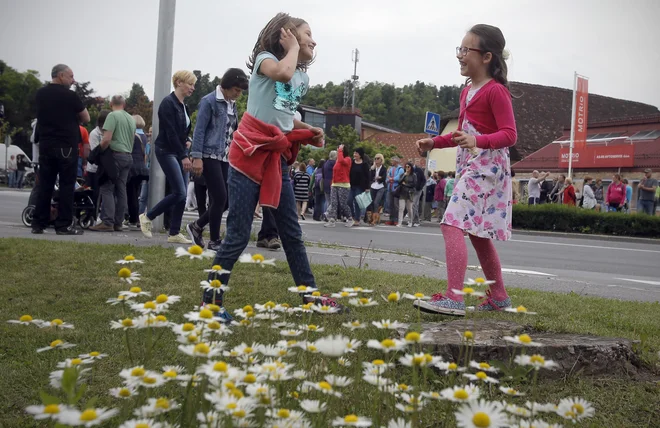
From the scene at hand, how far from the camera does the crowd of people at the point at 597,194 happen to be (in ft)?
80.6

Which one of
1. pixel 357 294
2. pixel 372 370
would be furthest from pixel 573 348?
pixel 372 370

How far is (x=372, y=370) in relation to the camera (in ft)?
6.75

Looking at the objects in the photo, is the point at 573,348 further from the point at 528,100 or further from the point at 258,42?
the point at 528,100

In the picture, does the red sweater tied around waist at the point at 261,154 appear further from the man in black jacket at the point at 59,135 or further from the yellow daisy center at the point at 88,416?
the man in black jacket at the point at 59,135

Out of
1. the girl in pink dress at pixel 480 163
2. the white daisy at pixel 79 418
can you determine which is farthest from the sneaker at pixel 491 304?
the white daisy at pixel 79 418

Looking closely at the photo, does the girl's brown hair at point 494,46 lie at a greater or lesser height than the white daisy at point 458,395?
greater

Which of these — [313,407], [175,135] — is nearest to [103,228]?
[175,135]

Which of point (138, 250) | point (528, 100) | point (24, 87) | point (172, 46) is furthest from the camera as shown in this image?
point (24, 87)

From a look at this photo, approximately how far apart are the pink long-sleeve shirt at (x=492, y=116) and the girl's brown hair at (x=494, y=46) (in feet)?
0.20

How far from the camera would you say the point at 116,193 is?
1040 centimetres

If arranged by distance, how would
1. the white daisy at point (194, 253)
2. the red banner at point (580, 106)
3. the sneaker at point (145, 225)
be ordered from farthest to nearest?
the red banner at point (580, 106)
the sneaker at point (145, 225)
the white daisy at point (194, 253)

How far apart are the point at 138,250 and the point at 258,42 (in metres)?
3.38

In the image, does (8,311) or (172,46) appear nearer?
(8,311)

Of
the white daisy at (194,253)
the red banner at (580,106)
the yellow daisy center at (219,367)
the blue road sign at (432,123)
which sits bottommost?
the yellow daisy center at (219,367)
